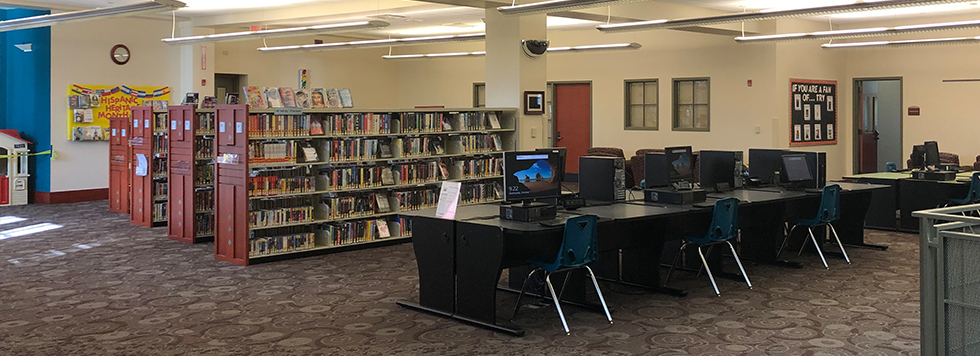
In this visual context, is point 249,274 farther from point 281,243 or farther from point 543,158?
point 543,158

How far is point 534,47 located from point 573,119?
6706 mm

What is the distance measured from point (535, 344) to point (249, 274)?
11.6 feet

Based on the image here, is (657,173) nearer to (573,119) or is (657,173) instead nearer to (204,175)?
(204,175)

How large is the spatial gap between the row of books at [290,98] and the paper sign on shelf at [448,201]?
336 cm

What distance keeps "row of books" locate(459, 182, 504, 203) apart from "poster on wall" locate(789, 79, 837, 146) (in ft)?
21.7

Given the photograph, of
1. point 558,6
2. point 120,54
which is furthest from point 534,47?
point 120,54

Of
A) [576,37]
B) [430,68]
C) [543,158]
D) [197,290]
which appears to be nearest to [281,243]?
[197,290]

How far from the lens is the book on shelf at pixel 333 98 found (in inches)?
391

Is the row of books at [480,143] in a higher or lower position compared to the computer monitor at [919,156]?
higher

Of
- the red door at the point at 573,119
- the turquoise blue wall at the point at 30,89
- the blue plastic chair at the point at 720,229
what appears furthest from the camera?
the red door at the point at 573,119

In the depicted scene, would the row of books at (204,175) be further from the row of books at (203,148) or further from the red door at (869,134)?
the red door at (869,134)

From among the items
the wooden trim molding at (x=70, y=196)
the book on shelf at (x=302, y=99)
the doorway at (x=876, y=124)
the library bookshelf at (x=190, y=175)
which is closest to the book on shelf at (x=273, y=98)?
the book on shelf at (x=302, y=99)

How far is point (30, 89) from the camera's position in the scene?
13.7m

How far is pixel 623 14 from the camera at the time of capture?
1232 centimetres
